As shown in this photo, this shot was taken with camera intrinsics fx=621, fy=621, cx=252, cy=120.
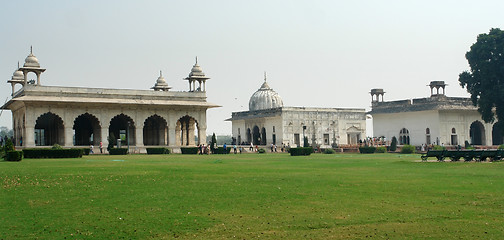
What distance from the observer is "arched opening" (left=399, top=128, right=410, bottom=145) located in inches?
2611

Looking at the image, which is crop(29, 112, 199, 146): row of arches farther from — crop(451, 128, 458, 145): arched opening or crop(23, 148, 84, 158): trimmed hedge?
crop(451, 128, 458, 145): arched opening

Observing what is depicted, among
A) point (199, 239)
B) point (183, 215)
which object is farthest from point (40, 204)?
point (199, 239)

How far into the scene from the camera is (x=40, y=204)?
12094 mm

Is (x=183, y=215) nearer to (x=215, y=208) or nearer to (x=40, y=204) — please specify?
(x=215, y=208)

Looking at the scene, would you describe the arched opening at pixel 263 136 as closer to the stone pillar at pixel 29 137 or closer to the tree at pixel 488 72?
the tree at pixel 488 72

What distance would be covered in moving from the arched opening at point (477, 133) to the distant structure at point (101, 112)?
30.1m

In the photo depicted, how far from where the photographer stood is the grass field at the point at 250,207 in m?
9.48

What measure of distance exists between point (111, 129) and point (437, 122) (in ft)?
105

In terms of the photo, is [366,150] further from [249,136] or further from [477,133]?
[249,136]

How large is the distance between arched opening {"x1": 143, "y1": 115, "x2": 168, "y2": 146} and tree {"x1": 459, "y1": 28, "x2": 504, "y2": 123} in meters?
26.9

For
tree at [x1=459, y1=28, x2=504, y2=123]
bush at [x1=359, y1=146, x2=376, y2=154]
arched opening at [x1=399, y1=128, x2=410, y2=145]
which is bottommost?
bush at [x1=359, y1=146, x2=376, y2=154]

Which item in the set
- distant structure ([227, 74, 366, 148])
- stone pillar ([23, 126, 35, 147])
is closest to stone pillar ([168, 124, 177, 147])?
stone pillar ([23, 126, 35, 147])

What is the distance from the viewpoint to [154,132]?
2243 inches

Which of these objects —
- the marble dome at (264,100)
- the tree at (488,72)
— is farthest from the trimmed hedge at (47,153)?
the marble dome at (264,100)
